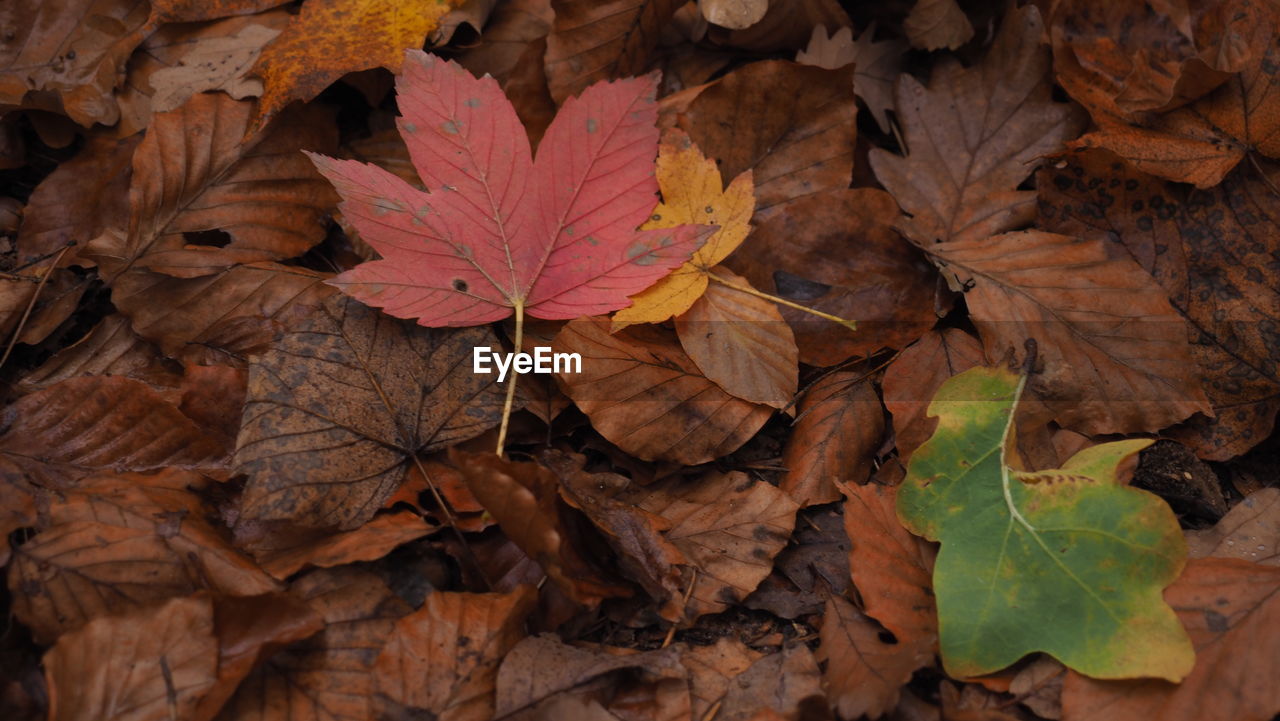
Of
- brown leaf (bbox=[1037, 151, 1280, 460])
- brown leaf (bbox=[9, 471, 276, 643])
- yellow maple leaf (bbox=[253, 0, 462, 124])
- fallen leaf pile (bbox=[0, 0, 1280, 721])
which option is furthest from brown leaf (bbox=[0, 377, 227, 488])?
brown leaf (bbox=[1037, 151, 1280, 460])

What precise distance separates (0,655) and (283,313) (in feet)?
2.21

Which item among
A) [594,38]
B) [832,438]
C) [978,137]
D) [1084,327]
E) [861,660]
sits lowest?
[861,660]

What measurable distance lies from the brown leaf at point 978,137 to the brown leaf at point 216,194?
1.13 m

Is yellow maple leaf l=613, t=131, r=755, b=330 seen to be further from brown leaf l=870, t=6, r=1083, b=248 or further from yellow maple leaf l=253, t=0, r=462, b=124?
yellow maple leaf l=253, t=0, r=462, b=124

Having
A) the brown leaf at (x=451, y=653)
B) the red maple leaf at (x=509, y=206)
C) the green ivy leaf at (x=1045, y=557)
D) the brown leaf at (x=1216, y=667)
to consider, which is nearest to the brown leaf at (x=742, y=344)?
the red maple leaf at (x=509, y=206)

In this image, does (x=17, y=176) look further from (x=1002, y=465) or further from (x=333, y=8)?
(x=1002, y=465)

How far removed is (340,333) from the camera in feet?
5.09

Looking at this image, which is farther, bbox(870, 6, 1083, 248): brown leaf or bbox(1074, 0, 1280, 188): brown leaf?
bbox(870, 6, 1083, 248): brown leaf

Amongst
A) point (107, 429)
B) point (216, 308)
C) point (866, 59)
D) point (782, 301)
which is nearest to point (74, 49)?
point (216, 308)

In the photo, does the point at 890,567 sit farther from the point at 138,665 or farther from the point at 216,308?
the point at 216,308

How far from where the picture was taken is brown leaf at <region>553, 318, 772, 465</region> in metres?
1.52

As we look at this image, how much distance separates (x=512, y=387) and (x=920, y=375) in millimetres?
717

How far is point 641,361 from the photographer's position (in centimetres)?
157

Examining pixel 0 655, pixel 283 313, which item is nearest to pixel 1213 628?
pixel 283 313
